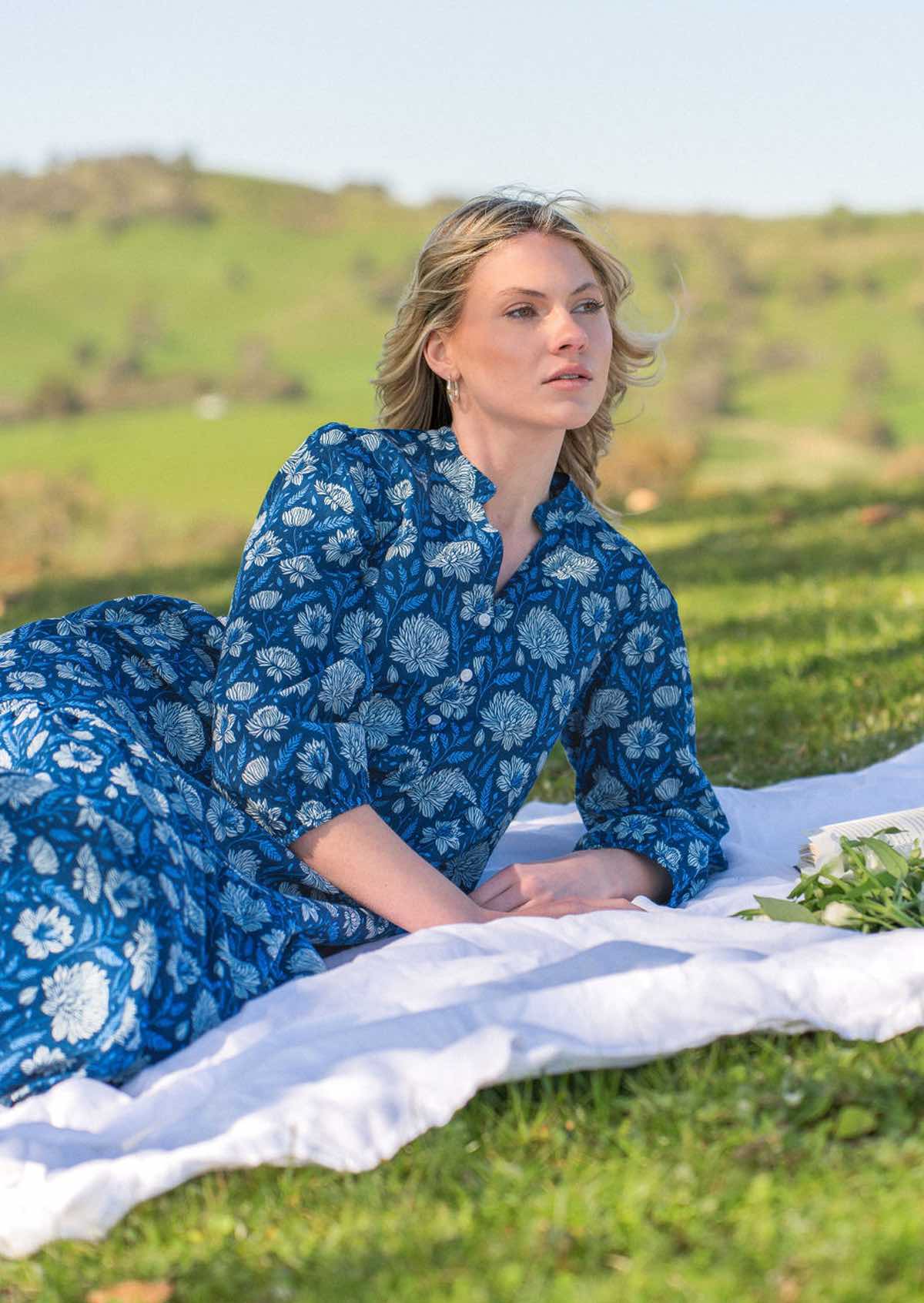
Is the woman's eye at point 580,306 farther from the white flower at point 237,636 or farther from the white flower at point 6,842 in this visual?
the white flower at point 6,842

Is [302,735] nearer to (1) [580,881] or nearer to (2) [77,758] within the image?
(2) [77,758]

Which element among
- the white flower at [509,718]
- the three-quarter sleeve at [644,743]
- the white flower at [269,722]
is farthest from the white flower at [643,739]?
the white flower at [269,722]

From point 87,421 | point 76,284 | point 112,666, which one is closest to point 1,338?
point 76,284

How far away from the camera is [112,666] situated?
3139 mm

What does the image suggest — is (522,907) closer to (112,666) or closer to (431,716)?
(431,716)

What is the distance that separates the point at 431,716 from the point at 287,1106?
3.47ft

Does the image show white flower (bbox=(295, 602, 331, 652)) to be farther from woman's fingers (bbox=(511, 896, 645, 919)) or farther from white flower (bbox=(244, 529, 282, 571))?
woman's fingers (bbox=(511, 896, 645, 919))

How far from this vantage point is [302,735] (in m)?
2.86

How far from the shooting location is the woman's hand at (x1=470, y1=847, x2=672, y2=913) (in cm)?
321

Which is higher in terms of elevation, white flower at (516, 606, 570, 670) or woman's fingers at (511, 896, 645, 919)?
white flower at (516, 606, 570, 670)

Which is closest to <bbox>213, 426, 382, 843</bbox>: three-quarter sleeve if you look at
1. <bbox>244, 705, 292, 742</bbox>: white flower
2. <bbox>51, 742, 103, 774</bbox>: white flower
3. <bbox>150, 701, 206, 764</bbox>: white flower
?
<bbox>244, 705, 292, 742</bbox>: white flower

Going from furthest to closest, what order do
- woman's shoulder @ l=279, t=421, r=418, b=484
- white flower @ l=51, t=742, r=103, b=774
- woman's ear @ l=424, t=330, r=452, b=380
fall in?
woman's ear @ l=424, t=330, r=452, b=380
woman's shoulder @ l=279, t=421, r=418, b=484
white flower @ l=51, t=742, r=103, b=774

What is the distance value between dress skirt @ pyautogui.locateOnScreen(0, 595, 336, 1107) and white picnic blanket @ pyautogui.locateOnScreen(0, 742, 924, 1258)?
8 cm

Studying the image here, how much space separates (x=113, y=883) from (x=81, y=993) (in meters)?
0.19
